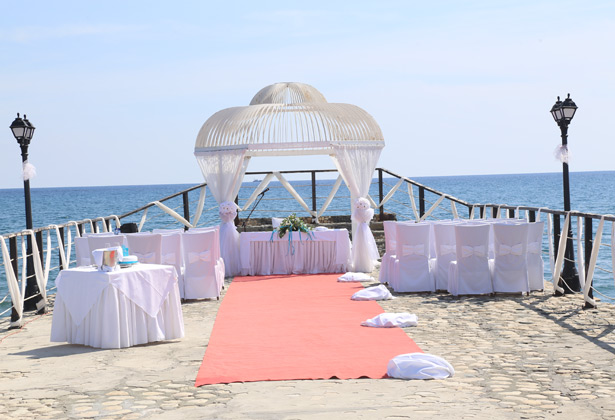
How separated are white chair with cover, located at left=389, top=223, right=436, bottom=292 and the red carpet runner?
0.68 m

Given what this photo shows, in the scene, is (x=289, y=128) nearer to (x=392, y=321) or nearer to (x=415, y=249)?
(x=415, y=249)

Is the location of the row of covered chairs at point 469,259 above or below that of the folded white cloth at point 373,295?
above

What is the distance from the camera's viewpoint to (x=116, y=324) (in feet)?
20.7

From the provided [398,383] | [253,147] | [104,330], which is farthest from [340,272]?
[398,383]

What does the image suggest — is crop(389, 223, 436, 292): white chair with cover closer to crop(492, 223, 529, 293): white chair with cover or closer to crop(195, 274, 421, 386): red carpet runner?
crop(195, 274, 421, 386): red carpet runner

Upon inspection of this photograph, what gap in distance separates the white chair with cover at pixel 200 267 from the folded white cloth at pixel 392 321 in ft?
→ 8.76

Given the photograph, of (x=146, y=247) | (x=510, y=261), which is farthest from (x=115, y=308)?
(x=510, y=261)

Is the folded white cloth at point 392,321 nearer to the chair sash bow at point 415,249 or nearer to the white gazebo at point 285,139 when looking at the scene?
the chair sash bow at point 415,249

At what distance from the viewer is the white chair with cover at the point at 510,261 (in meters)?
8.78

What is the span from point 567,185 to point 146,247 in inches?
198

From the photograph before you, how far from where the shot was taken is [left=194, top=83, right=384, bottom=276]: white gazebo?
12070 mm

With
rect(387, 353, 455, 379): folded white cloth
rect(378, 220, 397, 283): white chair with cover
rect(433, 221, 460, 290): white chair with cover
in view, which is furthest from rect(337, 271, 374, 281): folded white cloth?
rect(387, 353, 455, 379): folded white cloth

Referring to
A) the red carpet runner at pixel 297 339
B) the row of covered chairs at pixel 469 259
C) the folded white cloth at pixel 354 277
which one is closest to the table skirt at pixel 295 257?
the folded white cloth at pixel 354 277

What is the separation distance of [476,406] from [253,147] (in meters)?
8.25
